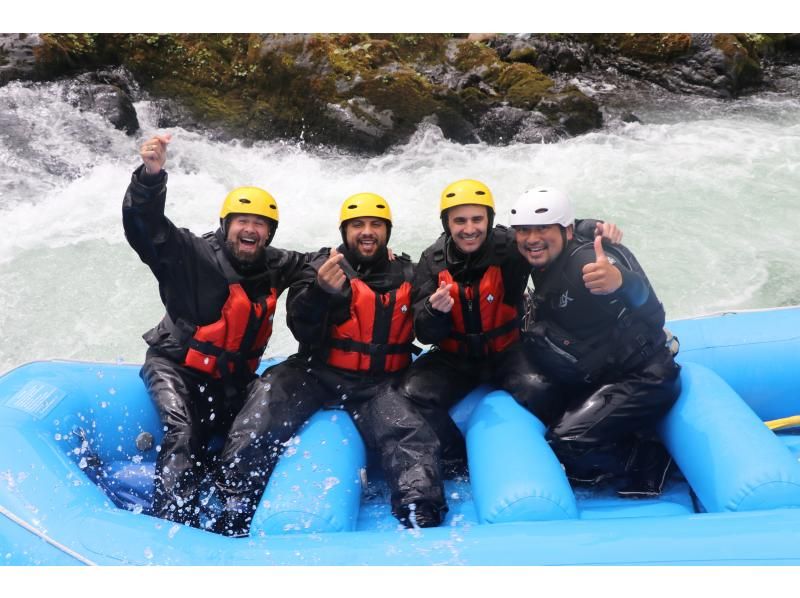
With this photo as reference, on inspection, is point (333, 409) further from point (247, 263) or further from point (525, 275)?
point (525, 275)

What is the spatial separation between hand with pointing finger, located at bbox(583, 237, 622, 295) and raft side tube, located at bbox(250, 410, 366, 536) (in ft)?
3.67

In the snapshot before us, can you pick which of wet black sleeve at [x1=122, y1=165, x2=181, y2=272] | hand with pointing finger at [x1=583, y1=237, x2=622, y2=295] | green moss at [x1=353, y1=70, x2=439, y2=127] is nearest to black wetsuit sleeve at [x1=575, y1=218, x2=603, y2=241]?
hand with pointing finger at [x1=583, y1=237, x2=622, y2=295]

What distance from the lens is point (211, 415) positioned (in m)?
3.21

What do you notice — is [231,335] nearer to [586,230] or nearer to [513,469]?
[513,469]

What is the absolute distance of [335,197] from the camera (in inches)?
288

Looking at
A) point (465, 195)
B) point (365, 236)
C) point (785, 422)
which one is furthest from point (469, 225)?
point (785, 422)

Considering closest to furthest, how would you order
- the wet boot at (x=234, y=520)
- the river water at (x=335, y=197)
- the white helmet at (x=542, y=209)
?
1. the wet boot at (x=234, y=520)
2. the white helmet at (x=542, y=209)
3. the river water at (x=335, y=197)

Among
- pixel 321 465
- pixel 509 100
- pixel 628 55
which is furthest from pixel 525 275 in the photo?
pixel 628 55

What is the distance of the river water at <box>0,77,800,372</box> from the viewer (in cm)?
575

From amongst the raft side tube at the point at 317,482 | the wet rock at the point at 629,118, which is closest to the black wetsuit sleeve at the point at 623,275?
the raft side tube at the point at 317,482

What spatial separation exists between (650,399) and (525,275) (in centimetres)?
75

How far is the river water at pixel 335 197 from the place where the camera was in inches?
227

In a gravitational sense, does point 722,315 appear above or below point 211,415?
above

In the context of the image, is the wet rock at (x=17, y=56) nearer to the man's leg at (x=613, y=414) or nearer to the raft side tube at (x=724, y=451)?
the man's leg at (x=613, y=414)
